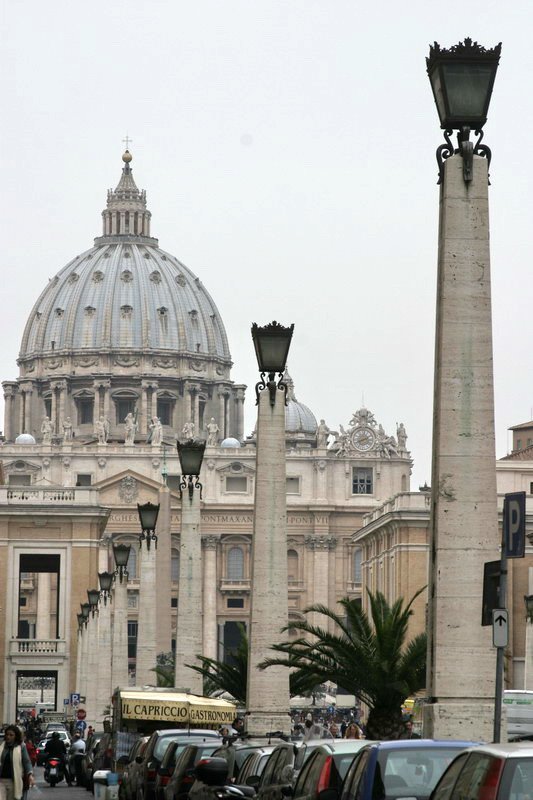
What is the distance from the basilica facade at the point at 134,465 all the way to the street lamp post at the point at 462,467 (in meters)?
69.7

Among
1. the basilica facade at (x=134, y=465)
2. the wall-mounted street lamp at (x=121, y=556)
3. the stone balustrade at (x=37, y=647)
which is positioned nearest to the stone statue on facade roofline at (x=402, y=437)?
the basilica facade at (x=134, y=465)

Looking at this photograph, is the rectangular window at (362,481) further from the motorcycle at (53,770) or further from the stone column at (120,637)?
the motorcycle at (53,770)

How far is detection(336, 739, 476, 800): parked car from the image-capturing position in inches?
549

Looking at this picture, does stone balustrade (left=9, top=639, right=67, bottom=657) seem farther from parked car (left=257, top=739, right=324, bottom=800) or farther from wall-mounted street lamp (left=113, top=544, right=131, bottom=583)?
parked car (left=257, top=739, right=324, bottom=800)

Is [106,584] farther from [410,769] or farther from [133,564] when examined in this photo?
[133,564]

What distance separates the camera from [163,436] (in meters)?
176

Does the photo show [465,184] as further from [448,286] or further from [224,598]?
[224,598]

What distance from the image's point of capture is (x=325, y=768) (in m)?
15.4

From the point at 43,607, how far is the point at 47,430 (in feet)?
80.7

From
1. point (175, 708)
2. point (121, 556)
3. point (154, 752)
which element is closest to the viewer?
point (154, 752)

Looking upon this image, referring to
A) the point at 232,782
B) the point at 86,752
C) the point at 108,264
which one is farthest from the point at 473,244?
the point at 108,264

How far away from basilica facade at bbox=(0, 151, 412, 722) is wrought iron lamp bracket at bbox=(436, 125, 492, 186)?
229ft

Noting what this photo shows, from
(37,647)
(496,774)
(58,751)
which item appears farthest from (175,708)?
(37,647)

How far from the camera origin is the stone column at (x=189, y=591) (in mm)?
34000
